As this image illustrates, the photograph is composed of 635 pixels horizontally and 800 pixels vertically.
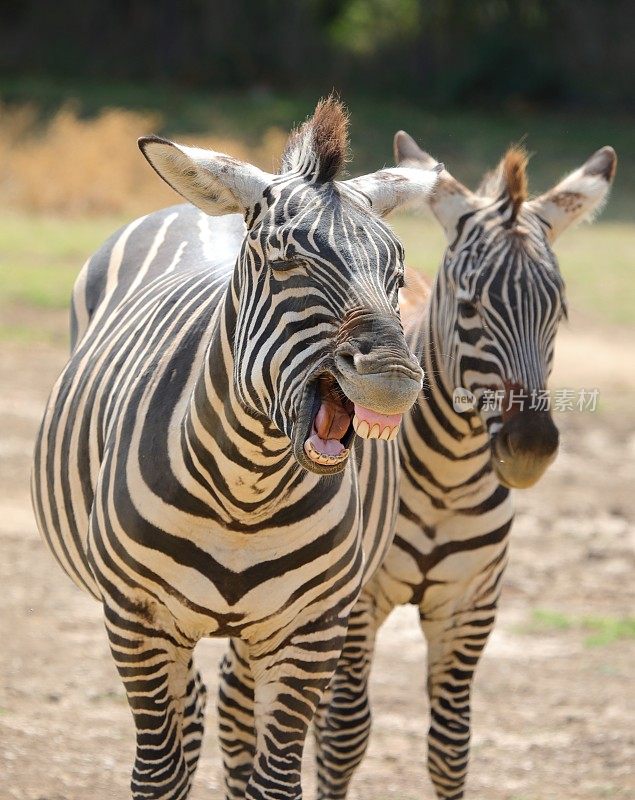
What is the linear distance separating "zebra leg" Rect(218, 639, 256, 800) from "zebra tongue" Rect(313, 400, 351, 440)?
167 centimetres

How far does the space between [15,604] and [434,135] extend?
20616 mm

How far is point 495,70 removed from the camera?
30.6m

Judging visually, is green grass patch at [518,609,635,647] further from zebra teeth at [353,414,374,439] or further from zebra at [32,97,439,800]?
zebra teeth at [353,414,374,439]

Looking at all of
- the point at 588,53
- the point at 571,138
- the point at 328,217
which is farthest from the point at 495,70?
the point at 328,217

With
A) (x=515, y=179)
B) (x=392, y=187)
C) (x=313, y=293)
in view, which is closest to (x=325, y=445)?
(x=313, y=293)

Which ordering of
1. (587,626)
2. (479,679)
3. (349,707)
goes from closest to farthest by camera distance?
(349,707) → (479,679) → (587,626)

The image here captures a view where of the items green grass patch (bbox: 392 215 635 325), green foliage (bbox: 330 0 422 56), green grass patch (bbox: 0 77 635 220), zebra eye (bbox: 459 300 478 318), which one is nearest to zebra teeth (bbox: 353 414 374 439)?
zebra eye (bbox: 459 300 478 318)

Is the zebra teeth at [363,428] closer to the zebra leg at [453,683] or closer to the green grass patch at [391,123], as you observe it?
the zebra leg at [453,683]

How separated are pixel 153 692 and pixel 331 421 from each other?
3.83 feet

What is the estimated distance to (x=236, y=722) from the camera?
447cm

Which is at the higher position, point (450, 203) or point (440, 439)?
point (450, 203)

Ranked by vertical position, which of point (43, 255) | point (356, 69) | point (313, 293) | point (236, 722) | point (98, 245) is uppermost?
point (356, 69)

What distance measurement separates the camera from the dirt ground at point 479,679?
5195 mm

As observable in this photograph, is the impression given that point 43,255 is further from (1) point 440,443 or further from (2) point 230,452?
(2) point 230,452
